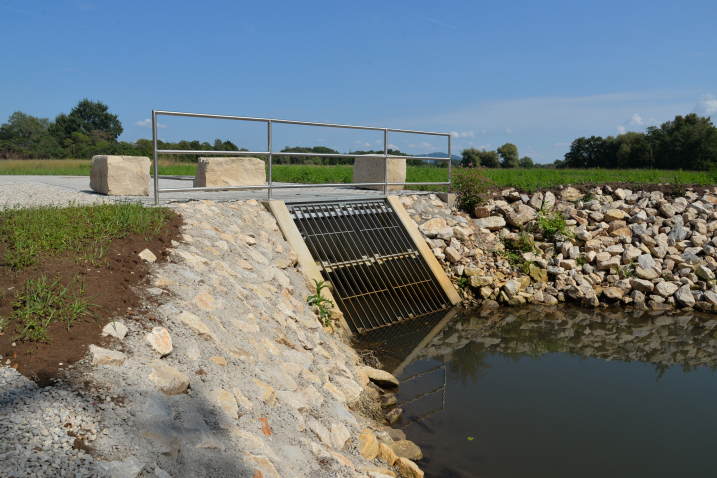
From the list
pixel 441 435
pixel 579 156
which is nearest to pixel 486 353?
pixel 441 435

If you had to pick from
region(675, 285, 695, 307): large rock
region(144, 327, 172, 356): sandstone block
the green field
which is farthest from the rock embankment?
region(144, 327, 172, 356): sandstone block

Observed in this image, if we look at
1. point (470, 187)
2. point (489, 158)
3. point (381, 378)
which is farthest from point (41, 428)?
point (489, 158)

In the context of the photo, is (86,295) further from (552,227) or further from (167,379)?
(552,227)

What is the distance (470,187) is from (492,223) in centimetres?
101

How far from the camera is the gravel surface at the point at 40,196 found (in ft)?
24.4

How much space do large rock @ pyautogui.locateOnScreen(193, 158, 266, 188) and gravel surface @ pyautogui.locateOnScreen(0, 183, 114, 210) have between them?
191 centimetres

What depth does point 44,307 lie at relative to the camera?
3.46 m

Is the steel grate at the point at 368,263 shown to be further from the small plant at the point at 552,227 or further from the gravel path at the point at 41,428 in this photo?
the gravel path at the point at 41,428

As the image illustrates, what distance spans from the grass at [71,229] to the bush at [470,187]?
22.7 feet

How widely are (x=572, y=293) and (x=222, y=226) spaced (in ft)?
22.5

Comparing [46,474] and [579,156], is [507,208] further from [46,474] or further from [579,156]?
[579,156]

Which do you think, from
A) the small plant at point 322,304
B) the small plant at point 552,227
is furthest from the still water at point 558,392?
the small plant at point 552,227

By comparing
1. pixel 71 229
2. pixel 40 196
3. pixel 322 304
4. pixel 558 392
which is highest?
pixel 40 196

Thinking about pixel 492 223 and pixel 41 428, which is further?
pixel 492 223
